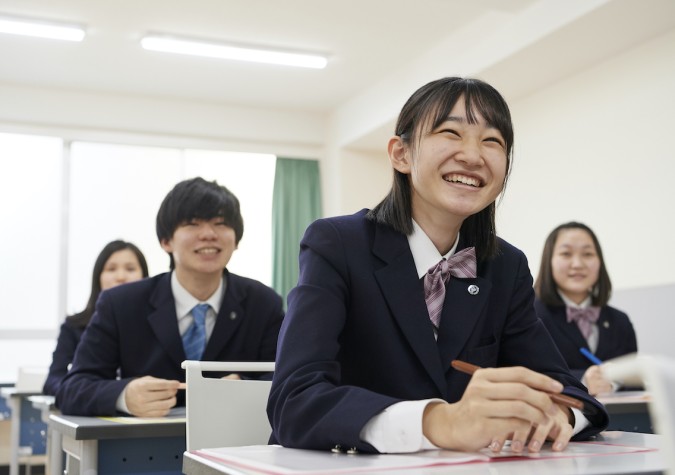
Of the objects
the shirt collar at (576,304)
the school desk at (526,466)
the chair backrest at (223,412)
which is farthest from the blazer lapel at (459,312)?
the shirt collar at (576,304)

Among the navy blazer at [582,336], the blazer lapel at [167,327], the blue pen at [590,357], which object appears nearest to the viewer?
the blazer lapel at [167,327]

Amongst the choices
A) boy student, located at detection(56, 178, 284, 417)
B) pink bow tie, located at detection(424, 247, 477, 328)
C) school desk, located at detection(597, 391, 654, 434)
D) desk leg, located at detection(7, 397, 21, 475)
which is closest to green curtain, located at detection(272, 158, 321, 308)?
desk leg, located at detection(7, 397, 21, 475)

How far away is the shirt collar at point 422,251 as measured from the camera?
1526mm

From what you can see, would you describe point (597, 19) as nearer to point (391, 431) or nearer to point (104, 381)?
point (104, 381)

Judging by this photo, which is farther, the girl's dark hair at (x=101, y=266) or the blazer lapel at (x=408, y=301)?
the girl's dark hair at (x=101, y=266)

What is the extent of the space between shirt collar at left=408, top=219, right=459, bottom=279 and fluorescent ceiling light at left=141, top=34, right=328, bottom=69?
17.0ft

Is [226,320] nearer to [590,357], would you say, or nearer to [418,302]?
[418,302]

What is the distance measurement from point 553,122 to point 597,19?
132 cm

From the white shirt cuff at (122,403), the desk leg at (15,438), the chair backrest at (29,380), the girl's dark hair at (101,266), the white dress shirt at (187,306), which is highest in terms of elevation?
the girl's dark hair at (101,266)

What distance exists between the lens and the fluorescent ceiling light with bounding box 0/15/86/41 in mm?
6000

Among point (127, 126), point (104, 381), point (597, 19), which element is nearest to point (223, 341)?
point (104, 381)

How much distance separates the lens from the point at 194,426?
1.80m

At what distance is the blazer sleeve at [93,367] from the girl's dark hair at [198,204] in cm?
33

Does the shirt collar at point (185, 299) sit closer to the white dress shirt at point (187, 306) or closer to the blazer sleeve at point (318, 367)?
the white dress shirt at point (187, 306)
